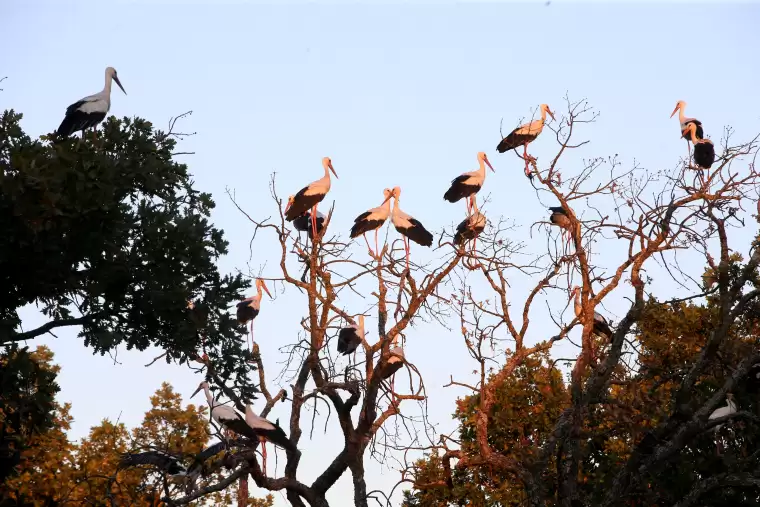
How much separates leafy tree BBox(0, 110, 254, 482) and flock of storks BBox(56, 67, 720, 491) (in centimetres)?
37

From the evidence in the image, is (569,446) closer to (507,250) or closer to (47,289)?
(507,250)

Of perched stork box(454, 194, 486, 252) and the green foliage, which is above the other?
perched stork box(454, 194, 486, 252)

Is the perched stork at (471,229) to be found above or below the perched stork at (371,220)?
below

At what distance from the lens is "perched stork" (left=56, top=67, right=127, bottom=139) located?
10875mm

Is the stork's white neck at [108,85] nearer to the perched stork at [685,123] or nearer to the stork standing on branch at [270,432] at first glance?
the stork standing on branch at [270,432]

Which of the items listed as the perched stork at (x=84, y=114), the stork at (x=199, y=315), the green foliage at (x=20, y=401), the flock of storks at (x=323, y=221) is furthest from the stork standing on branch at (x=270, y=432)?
the perched stork at (x=84, y=114)

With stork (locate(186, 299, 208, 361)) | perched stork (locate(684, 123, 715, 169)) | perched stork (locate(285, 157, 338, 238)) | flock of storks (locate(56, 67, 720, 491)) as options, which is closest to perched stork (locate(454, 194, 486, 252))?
flock of storks (locate(56, 67, 720, 491))

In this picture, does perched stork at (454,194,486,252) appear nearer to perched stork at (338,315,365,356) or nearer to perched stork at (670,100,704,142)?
perched stork at (338,315,365,356)

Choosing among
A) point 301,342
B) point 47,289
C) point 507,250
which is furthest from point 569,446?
point 47,289

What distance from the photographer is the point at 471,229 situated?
10766 millimetres

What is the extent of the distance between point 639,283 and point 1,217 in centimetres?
603

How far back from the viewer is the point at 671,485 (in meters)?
10.6

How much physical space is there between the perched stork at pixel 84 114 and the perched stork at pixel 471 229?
A: 15.2 feet

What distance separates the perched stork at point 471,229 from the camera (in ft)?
35.0
